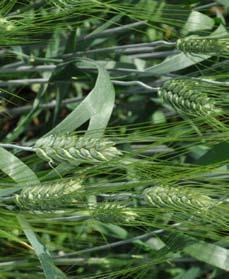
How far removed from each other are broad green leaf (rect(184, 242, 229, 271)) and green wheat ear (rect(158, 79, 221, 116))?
308 mm

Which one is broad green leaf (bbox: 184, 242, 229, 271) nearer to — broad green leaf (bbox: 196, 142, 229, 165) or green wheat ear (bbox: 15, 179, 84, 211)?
broad green leaf (bbox: 196, 142, 229, 165)

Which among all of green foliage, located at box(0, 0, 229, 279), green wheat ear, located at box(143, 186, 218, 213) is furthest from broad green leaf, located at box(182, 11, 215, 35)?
green wheat ear, located at box(143, 186, 218, 213)

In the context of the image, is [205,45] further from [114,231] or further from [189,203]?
[114,231]

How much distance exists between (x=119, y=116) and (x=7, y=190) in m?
0.76

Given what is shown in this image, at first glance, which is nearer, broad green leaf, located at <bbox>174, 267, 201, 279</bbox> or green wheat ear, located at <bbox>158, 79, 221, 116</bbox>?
green wheat ear, located at <bbox>158, 79, 221, 116</bbox>

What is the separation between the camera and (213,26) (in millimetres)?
1505

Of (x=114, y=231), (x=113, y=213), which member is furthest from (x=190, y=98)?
(x=114, y=231)

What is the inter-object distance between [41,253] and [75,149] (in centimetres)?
19

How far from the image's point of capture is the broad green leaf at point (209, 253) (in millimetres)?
1303

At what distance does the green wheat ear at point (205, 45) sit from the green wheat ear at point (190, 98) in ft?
0.20

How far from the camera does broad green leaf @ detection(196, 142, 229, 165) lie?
1.32m

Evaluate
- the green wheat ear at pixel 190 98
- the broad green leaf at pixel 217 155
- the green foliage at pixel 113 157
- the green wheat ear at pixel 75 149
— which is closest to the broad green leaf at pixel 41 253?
the green foliage at pixel 113 157

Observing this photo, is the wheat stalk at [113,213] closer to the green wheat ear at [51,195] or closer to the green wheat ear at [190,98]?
the green wheat ear at [51,195]

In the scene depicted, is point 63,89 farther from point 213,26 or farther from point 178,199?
point 178,199
